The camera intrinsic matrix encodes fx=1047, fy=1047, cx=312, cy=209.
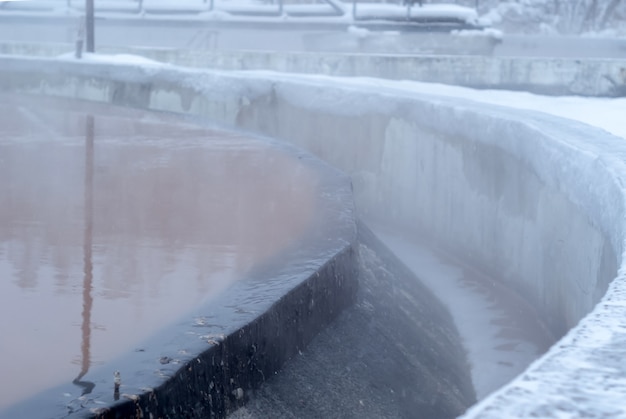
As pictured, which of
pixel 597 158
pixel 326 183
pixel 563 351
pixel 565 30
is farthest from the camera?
pixel 565 30

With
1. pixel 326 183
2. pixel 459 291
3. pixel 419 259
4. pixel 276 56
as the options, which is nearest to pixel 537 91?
pixel 276 56

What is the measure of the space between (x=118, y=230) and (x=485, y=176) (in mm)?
4095

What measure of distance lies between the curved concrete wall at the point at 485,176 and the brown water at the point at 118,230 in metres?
1.60

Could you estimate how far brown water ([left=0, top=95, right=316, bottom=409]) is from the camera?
148 inches

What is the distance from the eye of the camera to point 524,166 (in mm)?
7816

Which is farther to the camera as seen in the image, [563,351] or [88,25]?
[88,25]

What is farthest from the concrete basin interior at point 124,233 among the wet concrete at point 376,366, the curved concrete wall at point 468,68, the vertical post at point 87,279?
the curved concrete wall at point 468,68

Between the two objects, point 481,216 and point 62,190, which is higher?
point 62,190

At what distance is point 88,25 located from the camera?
16125mm

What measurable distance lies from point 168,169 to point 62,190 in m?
1.04

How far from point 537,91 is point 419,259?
203 inches

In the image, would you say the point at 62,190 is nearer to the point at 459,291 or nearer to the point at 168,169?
the point at 168,169

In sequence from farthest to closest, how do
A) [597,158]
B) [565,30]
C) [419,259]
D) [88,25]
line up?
[565,30] → [88,25] → [419,259] → [597,158]

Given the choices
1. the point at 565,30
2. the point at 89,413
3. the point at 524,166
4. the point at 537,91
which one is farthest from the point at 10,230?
the point at 565,30
